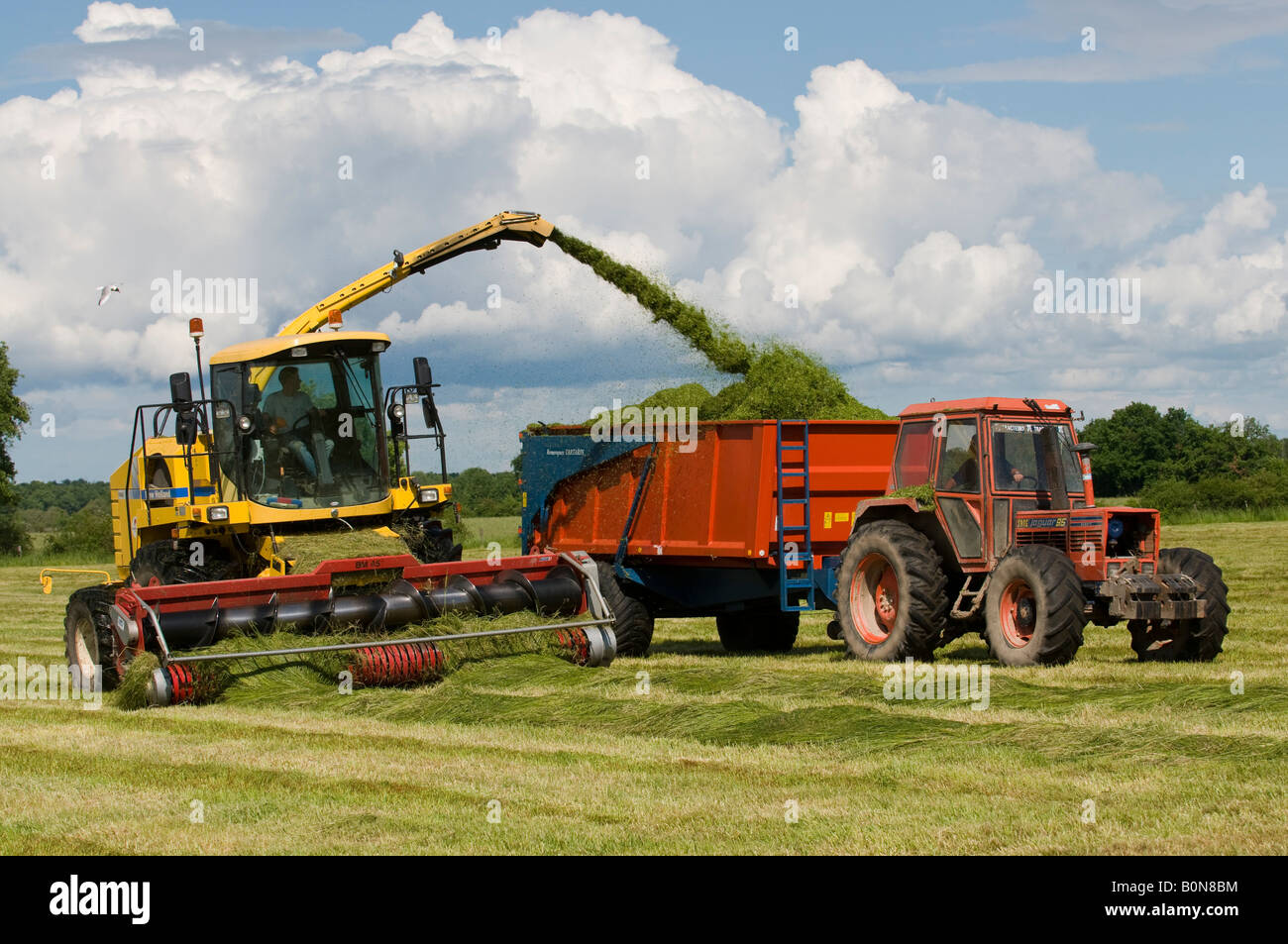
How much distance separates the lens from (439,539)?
1326cm

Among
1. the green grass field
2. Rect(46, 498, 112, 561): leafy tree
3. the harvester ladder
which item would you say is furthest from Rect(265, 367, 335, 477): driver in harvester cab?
Rect(46, 498, 112, 561): leafy tree

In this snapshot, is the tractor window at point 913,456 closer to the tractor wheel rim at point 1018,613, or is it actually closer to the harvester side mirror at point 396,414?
the tractor wheel rim at point 1018,613

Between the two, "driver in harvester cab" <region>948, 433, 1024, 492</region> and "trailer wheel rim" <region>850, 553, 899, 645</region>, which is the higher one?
"driver in harvester cab" <region>948, 433, 1024, 492</region>

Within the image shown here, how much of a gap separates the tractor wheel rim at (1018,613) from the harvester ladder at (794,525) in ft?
6.77

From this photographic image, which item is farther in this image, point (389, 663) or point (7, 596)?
point (7, 596)

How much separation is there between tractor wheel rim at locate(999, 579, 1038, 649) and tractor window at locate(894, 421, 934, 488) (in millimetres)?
1316

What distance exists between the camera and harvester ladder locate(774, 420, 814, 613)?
12.7 metres

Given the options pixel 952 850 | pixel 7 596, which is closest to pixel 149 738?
pixel 952 850

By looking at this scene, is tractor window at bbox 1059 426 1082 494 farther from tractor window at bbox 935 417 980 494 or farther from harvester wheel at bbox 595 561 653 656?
harvester wheel at bbox 595 561 653 656

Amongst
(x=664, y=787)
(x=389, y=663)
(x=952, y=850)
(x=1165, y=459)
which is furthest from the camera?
(x=1165, y=459)

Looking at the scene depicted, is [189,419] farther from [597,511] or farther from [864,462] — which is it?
[864,462]

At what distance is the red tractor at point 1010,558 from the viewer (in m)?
11.0

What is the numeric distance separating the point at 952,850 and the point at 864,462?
7.82m

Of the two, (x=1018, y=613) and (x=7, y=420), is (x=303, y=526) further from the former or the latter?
(x=7, y=420)
